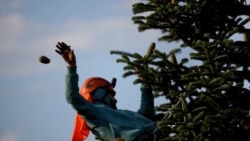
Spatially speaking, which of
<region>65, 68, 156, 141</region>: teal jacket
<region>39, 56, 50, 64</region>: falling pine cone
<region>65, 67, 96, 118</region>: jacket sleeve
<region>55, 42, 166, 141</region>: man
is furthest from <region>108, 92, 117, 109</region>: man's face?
<region>39, 56, 50, 64</region>: falling pine cone

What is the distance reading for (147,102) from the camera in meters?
7.51

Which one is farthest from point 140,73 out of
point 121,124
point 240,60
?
point 240,60

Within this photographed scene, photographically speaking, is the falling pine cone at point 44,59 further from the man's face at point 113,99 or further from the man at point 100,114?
the man's face at point 113,99

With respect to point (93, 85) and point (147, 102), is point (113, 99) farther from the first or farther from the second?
point (147, 102)

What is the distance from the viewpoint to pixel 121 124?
6570mm

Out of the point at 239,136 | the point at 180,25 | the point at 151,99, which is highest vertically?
the point at 180,25

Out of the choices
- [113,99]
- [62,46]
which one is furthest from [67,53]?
[113,99]

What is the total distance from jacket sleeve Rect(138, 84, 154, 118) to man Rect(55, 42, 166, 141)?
0.27m

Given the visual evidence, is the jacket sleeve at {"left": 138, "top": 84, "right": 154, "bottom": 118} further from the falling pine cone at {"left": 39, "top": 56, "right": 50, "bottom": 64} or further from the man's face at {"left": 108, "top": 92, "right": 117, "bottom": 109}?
the falling pine cone at {"left": 39, "top": 56, "right": 50, "bottom": 64}

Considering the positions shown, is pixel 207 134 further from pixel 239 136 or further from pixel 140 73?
pixel 140 73

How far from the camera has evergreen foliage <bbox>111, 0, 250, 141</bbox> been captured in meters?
6.12

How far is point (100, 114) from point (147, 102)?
3.92ft

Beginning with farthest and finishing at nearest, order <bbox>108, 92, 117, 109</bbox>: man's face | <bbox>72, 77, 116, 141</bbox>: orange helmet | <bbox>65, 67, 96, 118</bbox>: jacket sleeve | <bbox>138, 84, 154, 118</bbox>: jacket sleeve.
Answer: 1. <bbox>138, 84, 154, 118</bbox>: jacket sleeve
2. <bbox>108, 92, 117, 109</bbox>: man's face
3. <bbox>72, 77, 116, 141</bbox>: orange helmet
4. <bbox>65, 67, 96, 118</bbox>: jacket sleeve

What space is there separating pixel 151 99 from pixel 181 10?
1.50m
